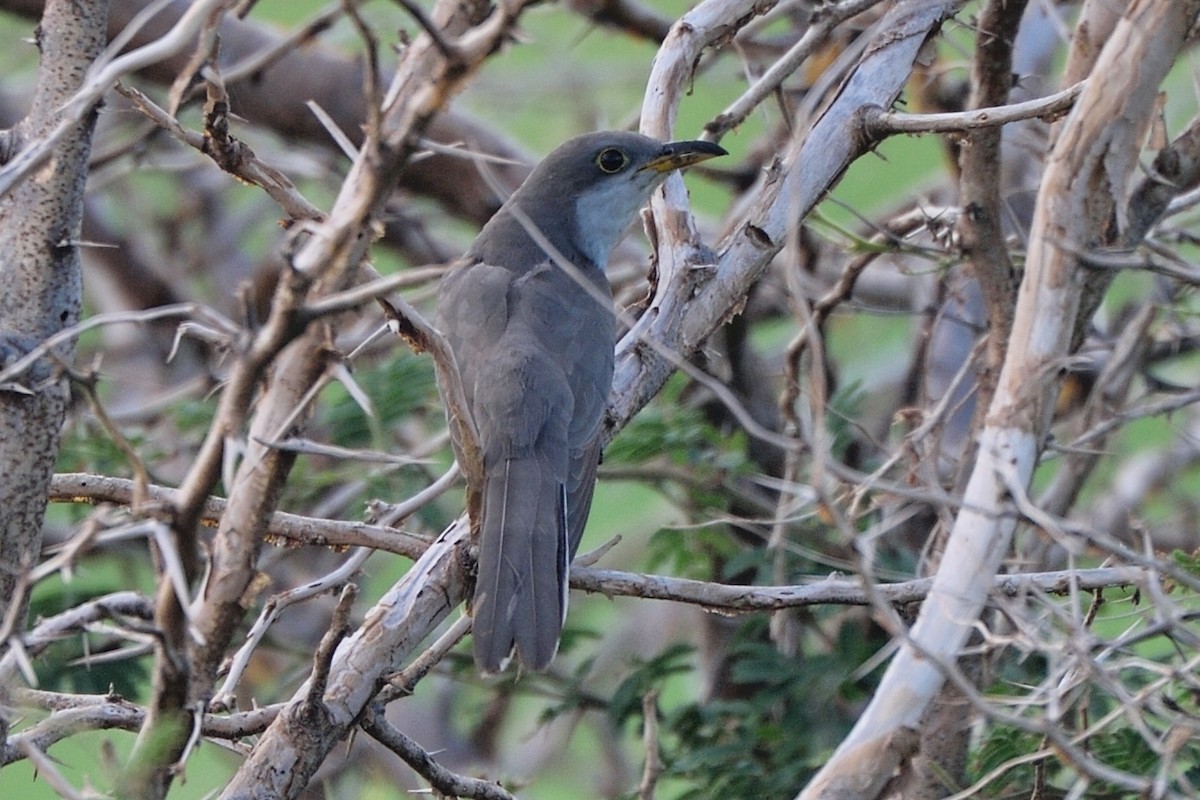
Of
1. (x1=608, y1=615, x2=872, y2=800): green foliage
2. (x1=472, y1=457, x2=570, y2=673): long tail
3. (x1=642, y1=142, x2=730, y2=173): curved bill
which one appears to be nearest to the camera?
(x1=472, y1=457, x2=570, y2=673): long tail

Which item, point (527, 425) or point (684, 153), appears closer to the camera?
point (527, 425)

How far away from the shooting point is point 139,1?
6805 mm

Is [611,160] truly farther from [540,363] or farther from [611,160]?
[540,363]

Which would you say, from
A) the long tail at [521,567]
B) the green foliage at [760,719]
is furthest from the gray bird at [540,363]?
the green foliage at [760,719]

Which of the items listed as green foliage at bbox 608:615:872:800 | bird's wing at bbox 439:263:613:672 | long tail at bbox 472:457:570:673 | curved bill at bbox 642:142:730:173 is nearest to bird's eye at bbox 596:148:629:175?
curved bill at bbox 642:142:730:173

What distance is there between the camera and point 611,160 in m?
5.04

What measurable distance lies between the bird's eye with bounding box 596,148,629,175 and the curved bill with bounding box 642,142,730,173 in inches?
11.1

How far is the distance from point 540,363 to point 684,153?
33.9 inches

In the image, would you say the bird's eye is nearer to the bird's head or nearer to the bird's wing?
the bird's head

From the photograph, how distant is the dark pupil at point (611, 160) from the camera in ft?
16.4

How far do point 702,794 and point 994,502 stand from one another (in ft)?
7.26

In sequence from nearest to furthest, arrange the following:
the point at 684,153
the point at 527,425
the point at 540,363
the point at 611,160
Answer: the point at 527,425 → the point at 540,363 → the point at 684,153 → the point at 611,160

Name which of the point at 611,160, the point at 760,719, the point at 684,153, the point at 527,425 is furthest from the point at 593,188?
the point at 760,719

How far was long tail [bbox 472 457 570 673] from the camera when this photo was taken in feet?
11.4
